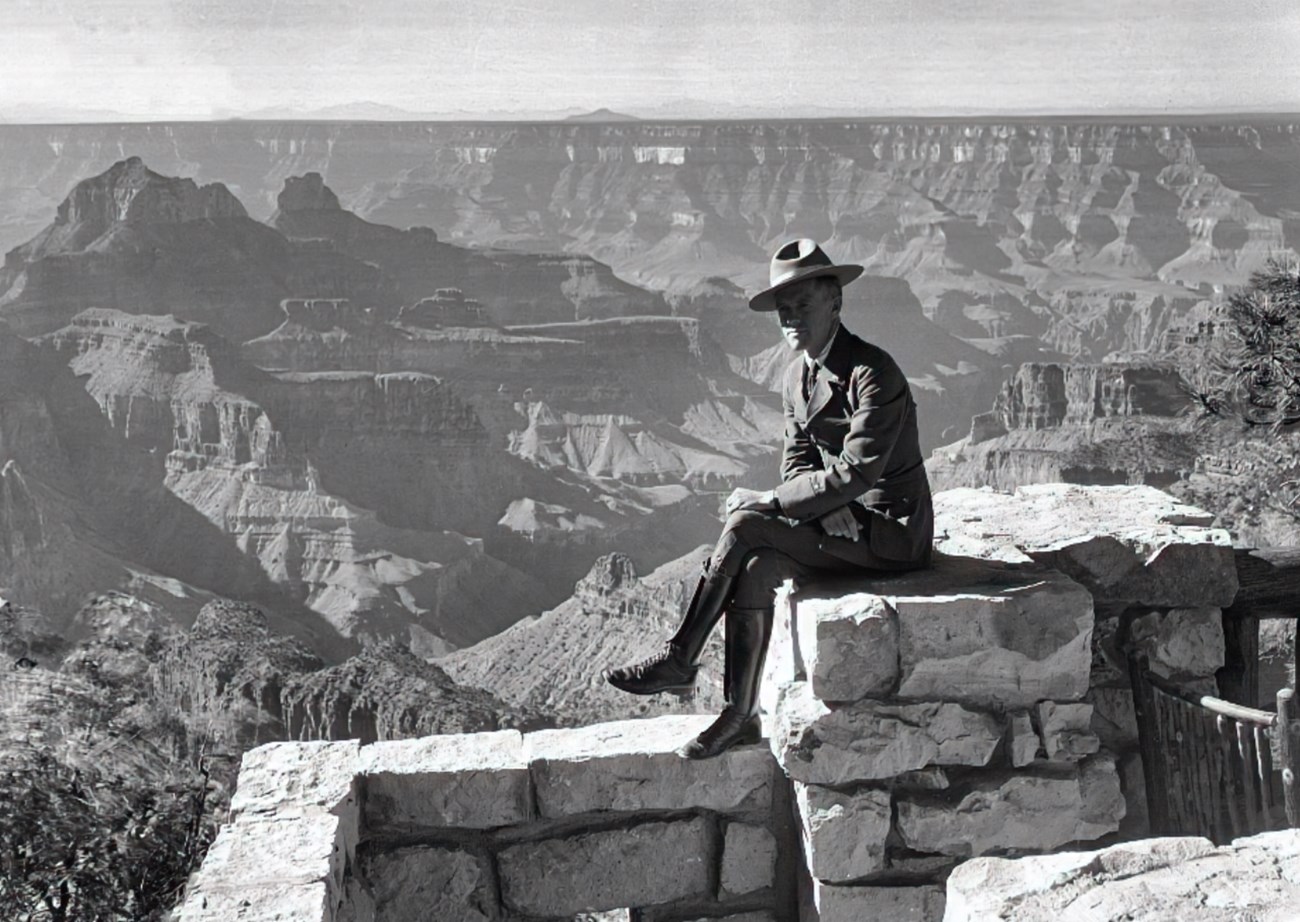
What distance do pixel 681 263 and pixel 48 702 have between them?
102481 mm

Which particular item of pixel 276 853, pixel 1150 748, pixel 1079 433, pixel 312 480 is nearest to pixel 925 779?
pixel 1150 748

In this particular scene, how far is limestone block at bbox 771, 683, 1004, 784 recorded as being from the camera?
4.30 metres

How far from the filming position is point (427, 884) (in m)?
4.63

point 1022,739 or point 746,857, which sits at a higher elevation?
point 1022,739

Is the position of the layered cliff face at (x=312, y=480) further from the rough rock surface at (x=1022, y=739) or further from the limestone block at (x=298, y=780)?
the rough rock surface at (x=1022, y=739)

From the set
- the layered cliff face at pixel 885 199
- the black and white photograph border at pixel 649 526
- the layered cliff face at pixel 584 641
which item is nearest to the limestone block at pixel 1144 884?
the black and white photograph border at pixel 649 526

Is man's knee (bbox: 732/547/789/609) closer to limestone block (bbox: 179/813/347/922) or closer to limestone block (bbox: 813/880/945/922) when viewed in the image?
limestone block (bbox: 813/880/945/922)

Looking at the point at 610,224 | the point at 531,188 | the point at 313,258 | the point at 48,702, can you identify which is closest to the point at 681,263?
the point at 610,224

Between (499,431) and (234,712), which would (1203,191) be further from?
(234,712)

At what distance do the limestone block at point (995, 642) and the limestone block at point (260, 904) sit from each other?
1.82m

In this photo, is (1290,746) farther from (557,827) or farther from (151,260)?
(151,260)

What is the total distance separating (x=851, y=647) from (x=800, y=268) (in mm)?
1207

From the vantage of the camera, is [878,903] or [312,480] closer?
[878,903]

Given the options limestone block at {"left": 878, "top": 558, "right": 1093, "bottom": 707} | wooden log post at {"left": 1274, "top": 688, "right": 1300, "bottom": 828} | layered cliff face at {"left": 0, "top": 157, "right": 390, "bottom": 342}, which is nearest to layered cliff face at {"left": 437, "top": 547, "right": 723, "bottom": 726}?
limestone block at {"left": 878, "top": 558, "right": 1093, "bottom": 707}
